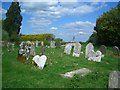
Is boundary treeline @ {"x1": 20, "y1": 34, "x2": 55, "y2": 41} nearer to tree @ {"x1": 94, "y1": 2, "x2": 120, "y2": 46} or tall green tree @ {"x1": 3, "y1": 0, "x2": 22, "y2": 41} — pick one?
tall green tree @ {"x1": 3, "y1": 0, "x2": 22, "y2": 41}

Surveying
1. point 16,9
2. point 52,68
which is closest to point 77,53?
point 52,68

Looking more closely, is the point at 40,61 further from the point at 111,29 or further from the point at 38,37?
the point at 38,37

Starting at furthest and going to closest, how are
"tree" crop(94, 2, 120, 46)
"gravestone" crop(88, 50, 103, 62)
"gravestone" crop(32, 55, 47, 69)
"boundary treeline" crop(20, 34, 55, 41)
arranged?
"boundary treeline" crop(20, 34, 55, 41), "tree" crop(94, 2, 120, 46), "gravestone" crop(88, 50, 103, 62), "gravestone" crop(32, 55, 47, 69)

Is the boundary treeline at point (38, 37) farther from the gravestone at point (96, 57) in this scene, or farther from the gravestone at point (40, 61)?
the gravestone at point (40, 61)

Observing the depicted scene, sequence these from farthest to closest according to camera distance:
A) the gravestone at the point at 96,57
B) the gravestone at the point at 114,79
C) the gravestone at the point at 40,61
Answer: the gravestone at the point at 96,57
the gravestone at the point at 40,61
the gravestone at the point at 114,79

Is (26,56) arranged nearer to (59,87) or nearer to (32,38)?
(59,87)

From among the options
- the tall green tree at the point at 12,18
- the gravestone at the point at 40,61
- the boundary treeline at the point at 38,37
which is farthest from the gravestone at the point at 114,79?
the boundary treeline at the point at 38,37

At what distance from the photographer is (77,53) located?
79.4 feet

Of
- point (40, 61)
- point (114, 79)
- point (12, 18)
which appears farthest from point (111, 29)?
point (114, 79)

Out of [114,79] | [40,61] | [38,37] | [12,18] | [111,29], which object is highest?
[12,18]

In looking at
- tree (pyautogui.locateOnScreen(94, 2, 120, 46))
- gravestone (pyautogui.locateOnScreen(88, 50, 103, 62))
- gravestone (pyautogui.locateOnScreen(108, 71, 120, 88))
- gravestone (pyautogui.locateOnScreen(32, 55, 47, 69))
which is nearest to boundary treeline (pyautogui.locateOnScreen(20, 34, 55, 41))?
tree (pyautogui.locateOnScreen(94, 2, 120, 46))

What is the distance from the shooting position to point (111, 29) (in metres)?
47.2

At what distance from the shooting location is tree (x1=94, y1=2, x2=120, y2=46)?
47.2 m

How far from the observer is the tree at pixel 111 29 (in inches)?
1858
